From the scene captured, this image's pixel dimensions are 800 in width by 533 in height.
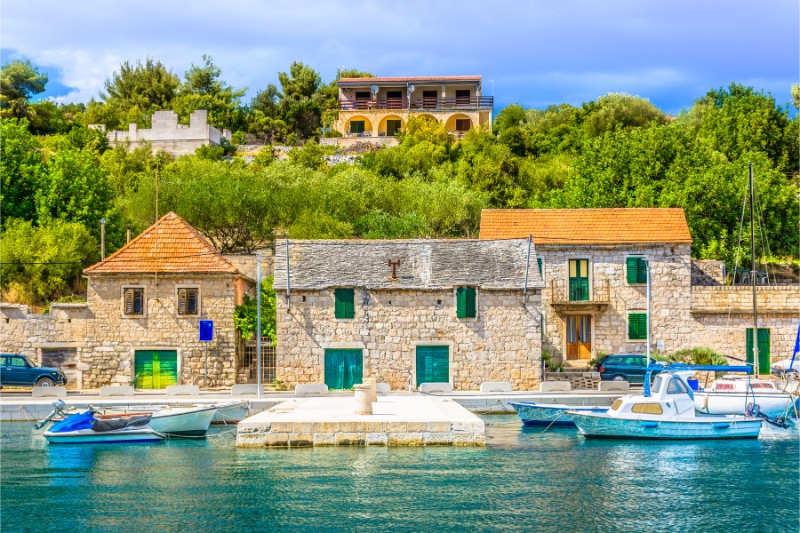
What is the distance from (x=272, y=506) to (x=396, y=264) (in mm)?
19015

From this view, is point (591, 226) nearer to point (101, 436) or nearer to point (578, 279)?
point (578, 279)

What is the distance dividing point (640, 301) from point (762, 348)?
A: 18.0ft

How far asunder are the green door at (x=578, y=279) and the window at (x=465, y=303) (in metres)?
5.79

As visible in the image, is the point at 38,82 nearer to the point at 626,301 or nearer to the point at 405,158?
the point at 405,158

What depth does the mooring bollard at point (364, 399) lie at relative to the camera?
88.9 ft

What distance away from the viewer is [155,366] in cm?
3778

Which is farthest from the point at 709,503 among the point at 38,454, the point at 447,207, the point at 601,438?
the point at 447,207

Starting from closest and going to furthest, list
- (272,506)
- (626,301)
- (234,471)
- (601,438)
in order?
1. (272,506)
2. (234,471)
3. (601,438)
4. (626,301)

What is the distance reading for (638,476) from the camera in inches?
928

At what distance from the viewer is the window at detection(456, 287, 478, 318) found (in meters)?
37.5

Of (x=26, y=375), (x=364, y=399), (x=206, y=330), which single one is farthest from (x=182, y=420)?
(x=26, y=375)

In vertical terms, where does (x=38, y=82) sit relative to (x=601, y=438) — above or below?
Result: above

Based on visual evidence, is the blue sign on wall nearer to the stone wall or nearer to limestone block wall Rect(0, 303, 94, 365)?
the stone wall

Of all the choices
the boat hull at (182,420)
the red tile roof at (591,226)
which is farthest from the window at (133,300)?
the red tile roof at (591,226)
